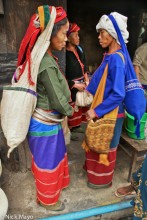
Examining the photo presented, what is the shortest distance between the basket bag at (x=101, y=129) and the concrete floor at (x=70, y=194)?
25.6 inches

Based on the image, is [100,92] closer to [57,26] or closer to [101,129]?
[101,129]

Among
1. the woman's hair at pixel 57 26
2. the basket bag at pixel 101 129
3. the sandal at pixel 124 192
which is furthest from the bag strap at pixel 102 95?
the sandal at pixel 124 192

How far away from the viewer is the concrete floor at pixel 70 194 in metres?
2.33

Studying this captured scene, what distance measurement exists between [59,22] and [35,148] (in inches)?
44.6

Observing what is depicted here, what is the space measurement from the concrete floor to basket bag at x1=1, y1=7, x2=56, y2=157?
928mm

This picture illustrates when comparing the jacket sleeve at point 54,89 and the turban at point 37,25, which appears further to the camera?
the jacket sleeve at point 54,89

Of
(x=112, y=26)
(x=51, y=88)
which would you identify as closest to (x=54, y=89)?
(x=51, y=88)

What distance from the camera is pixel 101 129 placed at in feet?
6.93

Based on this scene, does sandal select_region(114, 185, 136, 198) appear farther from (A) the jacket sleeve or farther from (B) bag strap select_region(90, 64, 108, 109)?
(A) the jacket sleeve

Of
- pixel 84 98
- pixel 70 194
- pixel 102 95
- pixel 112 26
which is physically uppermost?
pixel 112 26

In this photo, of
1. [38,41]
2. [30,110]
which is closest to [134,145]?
[30,110]

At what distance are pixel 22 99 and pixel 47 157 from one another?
24.7 inches

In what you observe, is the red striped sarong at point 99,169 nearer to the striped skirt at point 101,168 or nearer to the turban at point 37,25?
the striped skirt at point 101,168

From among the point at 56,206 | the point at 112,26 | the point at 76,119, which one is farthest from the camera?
the point at 76,119
